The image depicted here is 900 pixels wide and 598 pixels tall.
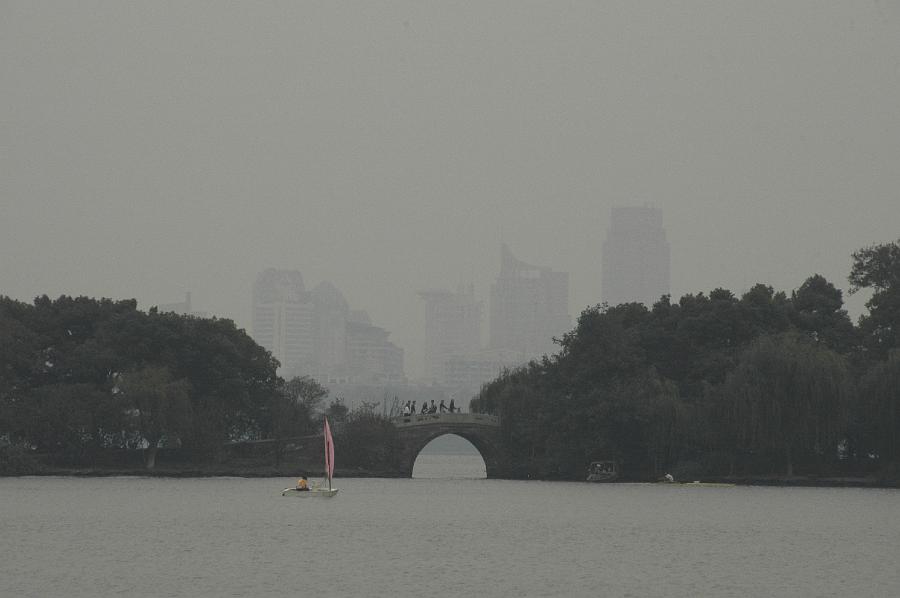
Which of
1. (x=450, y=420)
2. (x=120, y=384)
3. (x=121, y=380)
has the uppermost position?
(x=121, y=380)

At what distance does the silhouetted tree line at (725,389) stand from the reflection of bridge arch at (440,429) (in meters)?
2.21

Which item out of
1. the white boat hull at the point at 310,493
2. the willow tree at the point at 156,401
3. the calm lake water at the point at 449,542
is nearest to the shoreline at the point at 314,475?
the willow tree at the point at 156,401

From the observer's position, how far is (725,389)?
73.5m

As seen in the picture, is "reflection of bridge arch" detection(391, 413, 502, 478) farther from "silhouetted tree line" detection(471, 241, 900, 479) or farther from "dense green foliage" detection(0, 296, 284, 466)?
"dense green foliage" detection(0, 296, 284, 466)

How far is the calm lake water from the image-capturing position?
128ft

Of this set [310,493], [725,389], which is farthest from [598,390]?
[310,493]

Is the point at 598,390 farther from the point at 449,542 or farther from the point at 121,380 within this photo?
the point at 449,542

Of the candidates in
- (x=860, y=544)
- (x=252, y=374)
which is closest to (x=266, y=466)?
(x=252, y=374)

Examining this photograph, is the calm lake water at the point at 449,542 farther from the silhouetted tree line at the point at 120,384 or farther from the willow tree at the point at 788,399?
the silhouetted tree line at the point at 120,384

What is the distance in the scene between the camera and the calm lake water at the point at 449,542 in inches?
1537

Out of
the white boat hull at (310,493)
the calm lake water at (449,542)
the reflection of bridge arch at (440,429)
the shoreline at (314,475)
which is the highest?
the reflection of bridge arch at (440,429)

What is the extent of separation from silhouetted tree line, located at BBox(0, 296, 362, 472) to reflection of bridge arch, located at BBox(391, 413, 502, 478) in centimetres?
662

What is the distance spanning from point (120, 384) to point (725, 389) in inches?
1149

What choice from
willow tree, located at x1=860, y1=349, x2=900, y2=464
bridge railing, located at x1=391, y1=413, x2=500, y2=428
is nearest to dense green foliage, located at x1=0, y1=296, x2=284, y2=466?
bridge railing, located at x1=391, y1=413, x2=500, y2=428
